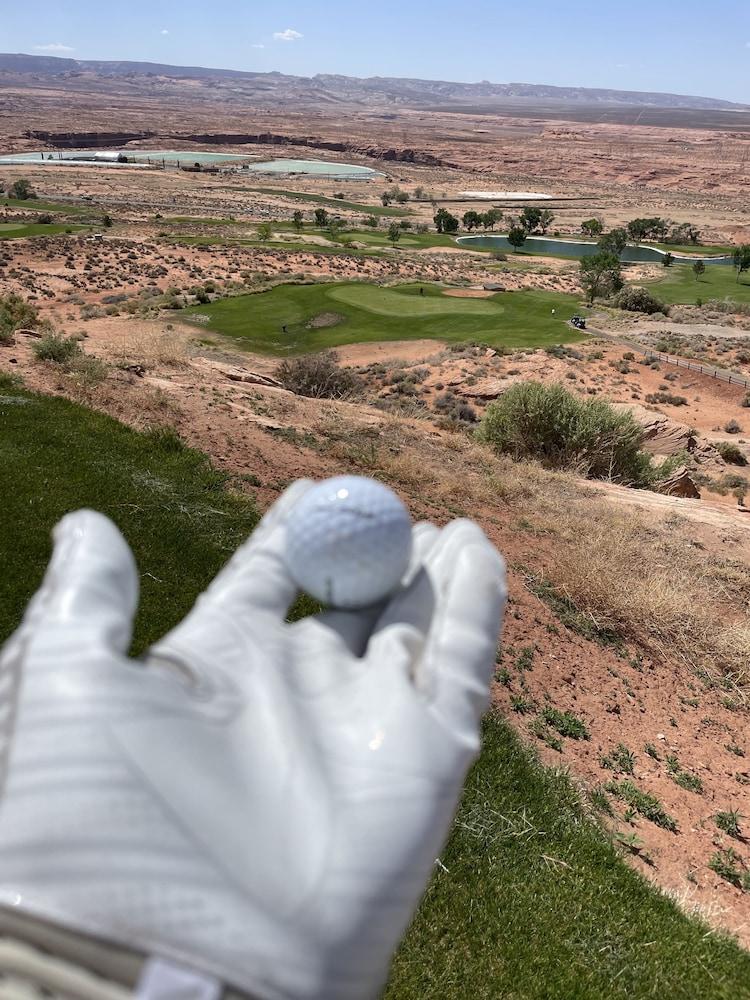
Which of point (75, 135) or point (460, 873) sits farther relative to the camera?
point (75, 135)

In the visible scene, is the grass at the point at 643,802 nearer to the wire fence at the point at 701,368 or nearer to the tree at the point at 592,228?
the wire fence at the point at 701,368

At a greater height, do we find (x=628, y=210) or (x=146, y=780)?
(x=628, y=210)

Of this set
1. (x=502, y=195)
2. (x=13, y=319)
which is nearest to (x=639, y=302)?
(x=13, y=319)

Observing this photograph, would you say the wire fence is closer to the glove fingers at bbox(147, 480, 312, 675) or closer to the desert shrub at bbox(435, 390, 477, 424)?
the desert shrub at bbox(435, 390, 477, 424)

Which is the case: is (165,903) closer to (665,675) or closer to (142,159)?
(665,675)

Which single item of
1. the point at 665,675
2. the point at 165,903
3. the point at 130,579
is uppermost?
the point at 130,579

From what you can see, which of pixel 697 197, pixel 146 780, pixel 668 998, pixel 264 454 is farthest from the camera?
pixel 697 197

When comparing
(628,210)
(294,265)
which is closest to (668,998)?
(294,265)

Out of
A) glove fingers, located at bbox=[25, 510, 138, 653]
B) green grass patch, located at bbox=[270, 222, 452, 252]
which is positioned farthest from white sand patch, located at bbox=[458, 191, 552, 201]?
glove fingers, located at bbox=[25, 510, 138, 653]
